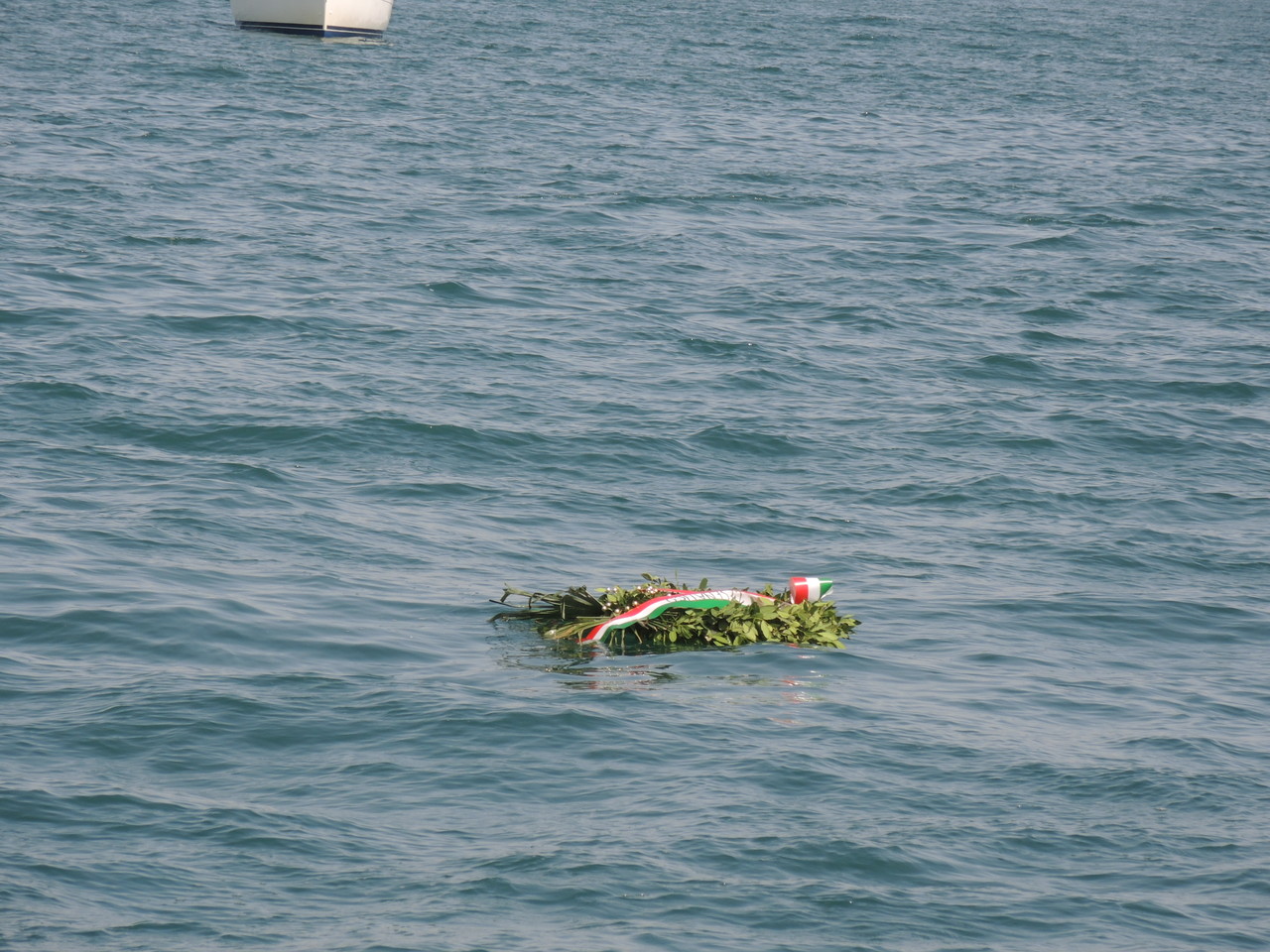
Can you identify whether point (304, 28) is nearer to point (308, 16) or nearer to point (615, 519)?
point (308, 16)

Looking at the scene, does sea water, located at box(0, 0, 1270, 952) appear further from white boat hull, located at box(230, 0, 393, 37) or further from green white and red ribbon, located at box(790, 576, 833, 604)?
white boat hull, located at box(230, 0, 393, 37)

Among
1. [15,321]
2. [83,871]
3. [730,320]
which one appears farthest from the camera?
[730,320]

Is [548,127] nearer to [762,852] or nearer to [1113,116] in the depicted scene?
[1113,116]

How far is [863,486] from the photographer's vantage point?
20891mm

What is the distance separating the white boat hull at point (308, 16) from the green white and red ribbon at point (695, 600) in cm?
4718

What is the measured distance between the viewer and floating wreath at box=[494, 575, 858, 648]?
1470 cm

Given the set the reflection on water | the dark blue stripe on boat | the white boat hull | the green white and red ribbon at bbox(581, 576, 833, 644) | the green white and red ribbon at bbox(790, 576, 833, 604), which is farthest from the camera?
the dark blue stripe on boat

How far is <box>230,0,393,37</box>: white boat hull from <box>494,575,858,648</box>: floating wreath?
46719mm

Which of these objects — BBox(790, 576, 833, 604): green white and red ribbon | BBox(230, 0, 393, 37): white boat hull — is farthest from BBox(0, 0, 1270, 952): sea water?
BBox(230, 0, 393, 37): white boat hull

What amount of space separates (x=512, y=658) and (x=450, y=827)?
349 cm

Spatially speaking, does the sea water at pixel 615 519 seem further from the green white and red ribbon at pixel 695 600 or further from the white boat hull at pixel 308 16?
the white boat hull at pixel 308 16

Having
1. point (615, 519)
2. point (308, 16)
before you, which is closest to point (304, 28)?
point (308, 16)

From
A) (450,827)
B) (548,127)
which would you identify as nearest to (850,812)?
(450,827)

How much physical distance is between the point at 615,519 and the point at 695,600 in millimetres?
4449
